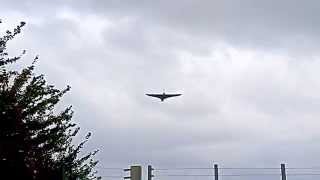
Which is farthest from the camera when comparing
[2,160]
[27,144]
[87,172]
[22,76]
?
[87,172]

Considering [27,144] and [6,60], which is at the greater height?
[6,60]

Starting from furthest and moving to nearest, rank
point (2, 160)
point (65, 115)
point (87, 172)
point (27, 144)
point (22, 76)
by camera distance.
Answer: point (87, 172) → point (65, 115) → point (22, 76) → point (27, 144) → point (2, 160)

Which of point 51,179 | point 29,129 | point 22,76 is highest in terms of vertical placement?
point 22,76

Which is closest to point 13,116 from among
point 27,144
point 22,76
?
point 27,144

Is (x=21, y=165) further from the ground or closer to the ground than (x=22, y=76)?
closer to the ground

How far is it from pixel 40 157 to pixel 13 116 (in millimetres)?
2367

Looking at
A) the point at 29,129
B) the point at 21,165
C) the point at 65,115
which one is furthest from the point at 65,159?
the point at 21,165

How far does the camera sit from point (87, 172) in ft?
103

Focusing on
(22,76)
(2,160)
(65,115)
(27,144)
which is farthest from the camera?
(65,115)

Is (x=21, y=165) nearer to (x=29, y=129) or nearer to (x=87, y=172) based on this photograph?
(x=29, y=129)

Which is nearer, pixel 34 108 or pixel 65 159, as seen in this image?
pixel 34 108

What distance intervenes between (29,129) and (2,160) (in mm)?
2667

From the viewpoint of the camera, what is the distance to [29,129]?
24.5 metres

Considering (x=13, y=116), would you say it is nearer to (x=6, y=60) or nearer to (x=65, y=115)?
(x=6, y=60)
